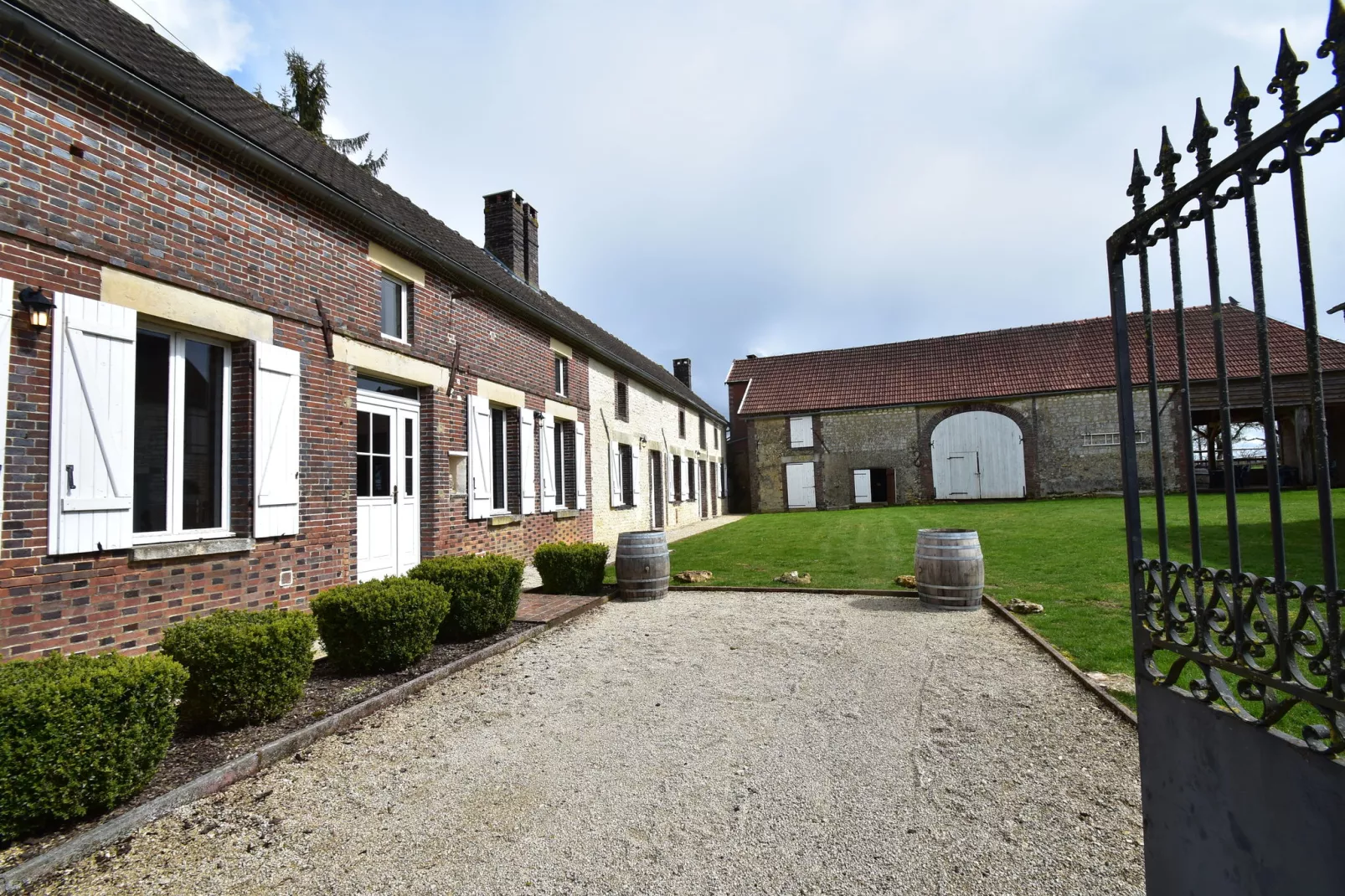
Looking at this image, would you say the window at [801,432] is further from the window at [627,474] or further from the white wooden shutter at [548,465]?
the white wooden shutter at [548,465]

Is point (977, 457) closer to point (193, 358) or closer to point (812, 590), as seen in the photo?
point (812, 590)

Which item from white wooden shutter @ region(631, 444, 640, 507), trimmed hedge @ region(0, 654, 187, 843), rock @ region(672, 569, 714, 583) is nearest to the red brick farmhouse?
trimmed hedge @ region(0, 654, 187, 843)

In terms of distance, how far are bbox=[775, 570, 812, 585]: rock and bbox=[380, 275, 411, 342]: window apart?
5.76 meters

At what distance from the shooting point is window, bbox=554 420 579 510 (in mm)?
11875

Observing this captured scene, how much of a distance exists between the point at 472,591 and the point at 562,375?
6894 millimetres

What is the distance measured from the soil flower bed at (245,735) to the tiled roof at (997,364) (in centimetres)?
2376

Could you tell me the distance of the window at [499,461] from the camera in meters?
9.92

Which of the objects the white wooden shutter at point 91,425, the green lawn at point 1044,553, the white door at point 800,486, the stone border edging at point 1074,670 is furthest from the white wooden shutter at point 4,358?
the white door at point 800,486

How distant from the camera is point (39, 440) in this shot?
422cm

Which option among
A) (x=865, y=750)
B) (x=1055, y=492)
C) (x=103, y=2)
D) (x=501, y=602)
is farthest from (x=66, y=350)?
(x=1055, y=492)

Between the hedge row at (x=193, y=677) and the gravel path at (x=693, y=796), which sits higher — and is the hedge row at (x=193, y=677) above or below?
above

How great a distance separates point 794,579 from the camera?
29.4 feet

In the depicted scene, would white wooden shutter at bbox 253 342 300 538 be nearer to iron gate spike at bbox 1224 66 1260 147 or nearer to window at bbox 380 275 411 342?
window at bbox 380 275 411 342

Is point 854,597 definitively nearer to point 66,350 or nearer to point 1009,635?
point 1009,635
